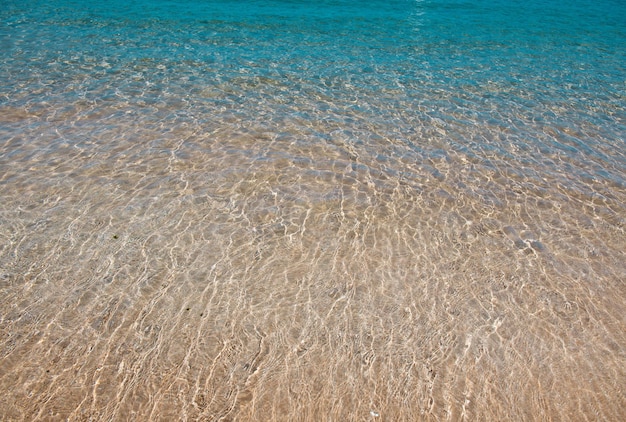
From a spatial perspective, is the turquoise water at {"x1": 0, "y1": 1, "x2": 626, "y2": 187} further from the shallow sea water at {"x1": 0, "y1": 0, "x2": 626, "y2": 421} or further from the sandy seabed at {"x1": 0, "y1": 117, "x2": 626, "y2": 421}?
the sandy seabed at {"x1": 0, "y1": 117, "x2": 626, "y2": 421}

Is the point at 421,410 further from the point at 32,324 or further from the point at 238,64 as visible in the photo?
the point at 238,64

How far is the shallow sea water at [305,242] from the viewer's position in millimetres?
3402

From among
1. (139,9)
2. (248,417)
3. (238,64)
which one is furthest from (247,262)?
(139,9)

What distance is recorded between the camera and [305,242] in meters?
4.79

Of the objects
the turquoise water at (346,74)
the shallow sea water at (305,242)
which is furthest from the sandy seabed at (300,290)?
the turquoise water at (346,74)

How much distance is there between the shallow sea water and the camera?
3402mm

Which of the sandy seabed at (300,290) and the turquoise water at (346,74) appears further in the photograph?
the turquoise water at (346,74)

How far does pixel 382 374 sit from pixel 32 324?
285cm

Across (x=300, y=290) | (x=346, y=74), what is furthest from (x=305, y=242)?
(x=346, y=74)

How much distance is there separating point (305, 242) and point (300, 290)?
2.31 feet

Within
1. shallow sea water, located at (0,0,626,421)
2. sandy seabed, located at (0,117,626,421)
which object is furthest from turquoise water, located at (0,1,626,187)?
sandy seabed, located at (0,117,626,421)

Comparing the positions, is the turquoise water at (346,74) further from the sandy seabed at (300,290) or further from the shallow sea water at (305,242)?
the sandy seabed at (300,290)

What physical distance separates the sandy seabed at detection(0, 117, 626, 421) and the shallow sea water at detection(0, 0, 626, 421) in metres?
0.02

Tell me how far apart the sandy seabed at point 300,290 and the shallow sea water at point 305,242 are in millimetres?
21
